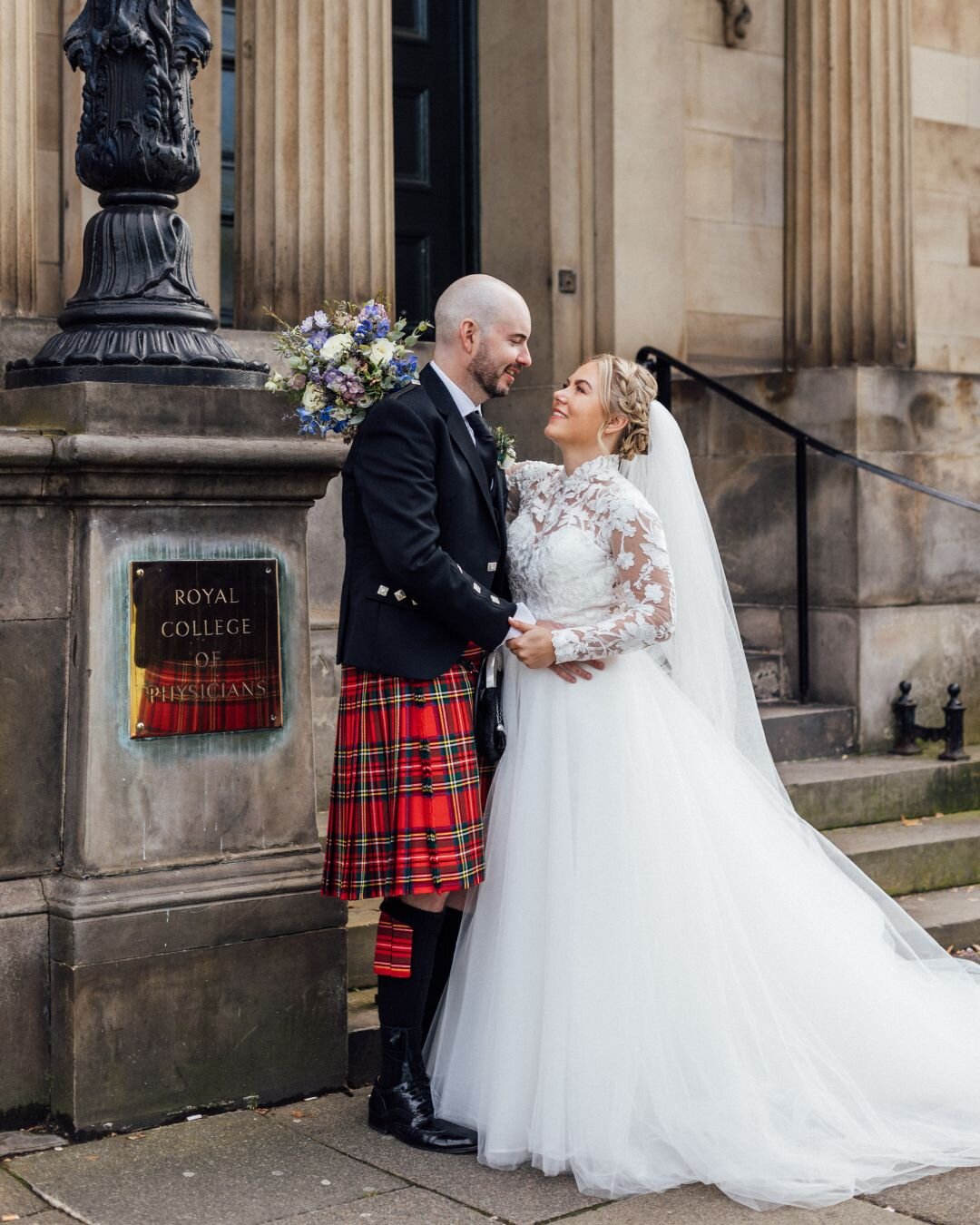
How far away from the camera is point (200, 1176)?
4355mm

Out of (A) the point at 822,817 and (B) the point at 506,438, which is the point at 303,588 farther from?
(A) the point at 822,817

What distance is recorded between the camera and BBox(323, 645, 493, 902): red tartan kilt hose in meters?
4.58

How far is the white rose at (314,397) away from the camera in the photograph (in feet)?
15.4

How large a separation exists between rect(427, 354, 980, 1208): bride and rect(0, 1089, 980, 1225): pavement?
7 cm

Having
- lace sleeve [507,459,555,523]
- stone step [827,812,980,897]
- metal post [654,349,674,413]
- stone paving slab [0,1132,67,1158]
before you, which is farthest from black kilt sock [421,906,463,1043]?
metal post [654,349,674,413]

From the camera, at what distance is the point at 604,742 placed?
15.4ft

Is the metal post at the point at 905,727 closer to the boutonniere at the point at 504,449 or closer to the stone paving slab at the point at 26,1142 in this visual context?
the boutonniere at the point at 504,449

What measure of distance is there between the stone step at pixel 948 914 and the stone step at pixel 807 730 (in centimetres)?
102

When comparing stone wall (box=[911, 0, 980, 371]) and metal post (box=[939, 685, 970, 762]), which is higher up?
stone wall (box=[911, 0, 980, 371])

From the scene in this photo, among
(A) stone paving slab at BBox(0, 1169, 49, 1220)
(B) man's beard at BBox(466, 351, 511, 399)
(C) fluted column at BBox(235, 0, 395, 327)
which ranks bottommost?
(A) stone paving slab at BBox(0, 1169, 49, 1220)

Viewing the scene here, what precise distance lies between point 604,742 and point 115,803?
1.32 metres

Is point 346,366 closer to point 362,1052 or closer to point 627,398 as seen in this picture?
point 627,398

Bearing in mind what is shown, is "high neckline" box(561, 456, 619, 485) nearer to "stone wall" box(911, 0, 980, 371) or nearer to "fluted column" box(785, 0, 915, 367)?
"fluted column" box(785, 0, 915, 367)

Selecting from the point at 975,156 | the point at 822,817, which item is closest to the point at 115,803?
the point at 822,817
